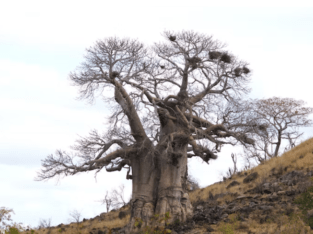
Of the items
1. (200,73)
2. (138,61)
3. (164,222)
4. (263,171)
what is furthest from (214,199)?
(138,61)

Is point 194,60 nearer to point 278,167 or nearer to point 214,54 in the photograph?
point 214,54

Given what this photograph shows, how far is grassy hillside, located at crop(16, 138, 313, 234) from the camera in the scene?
43.7 feet

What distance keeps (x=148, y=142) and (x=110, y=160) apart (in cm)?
164

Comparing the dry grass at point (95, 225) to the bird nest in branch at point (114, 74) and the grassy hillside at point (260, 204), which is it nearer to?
the grassy hillside at point (260, 204)

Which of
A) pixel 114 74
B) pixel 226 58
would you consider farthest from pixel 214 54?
pixel 114 74

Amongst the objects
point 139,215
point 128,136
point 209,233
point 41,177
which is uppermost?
point 128,136

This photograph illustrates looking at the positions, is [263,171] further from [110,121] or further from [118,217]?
[110,121]

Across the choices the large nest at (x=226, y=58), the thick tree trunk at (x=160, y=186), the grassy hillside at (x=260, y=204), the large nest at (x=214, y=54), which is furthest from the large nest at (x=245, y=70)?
the grassy hillside at (x=260, y=204)

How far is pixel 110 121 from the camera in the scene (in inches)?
633

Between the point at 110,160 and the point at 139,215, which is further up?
the point at 110,160

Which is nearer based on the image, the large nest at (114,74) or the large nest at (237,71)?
the large nest at (114,74)

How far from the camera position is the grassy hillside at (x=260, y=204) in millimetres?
13320

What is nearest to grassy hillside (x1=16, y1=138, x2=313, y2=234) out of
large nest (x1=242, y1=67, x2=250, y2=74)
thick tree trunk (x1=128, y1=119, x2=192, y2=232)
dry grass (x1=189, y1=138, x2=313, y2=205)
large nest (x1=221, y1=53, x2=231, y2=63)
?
dry grass (x1=189, y1=138, x2=313, y2=205)

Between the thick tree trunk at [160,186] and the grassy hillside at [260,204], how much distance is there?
2.58 ft
